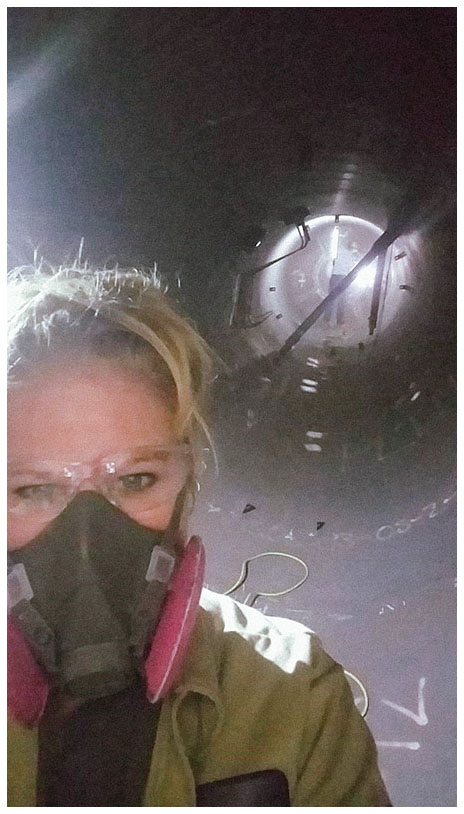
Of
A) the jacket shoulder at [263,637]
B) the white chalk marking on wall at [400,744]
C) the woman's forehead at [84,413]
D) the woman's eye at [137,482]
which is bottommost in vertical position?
the white chalk marking on wall at [400,744]

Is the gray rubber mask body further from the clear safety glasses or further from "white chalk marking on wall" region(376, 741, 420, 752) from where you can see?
"white chalk marking on wall" region(376, 741, 420, 752)

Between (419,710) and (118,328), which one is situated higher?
(118,328)

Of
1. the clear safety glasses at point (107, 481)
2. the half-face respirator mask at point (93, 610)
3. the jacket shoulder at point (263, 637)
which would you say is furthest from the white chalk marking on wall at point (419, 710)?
the clear safety glasses at point (107, 481)

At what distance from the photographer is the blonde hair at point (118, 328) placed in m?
1.28

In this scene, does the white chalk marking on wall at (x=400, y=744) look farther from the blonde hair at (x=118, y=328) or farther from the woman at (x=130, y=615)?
the blonde hair at (x=118, y=328)

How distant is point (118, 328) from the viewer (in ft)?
4.20

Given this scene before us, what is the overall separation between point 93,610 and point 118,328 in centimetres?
46

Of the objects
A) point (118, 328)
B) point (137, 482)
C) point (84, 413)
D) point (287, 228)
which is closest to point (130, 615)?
point (137, 482)

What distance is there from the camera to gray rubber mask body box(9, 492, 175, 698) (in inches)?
48.4

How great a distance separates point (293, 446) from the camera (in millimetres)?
1292

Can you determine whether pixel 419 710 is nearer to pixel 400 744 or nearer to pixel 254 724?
pixel 400 744

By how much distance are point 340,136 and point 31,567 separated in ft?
2.90

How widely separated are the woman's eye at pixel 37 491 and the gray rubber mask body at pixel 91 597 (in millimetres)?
41

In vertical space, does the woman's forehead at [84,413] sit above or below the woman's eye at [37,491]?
above
